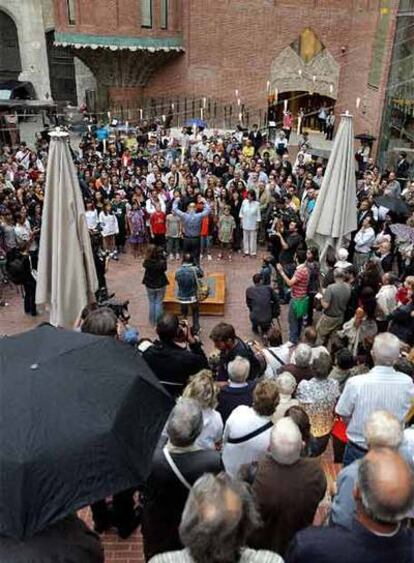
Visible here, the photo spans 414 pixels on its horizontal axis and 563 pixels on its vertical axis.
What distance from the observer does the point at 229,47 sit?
927 inches

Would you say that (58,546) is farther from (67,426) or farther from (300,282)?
(300,282)

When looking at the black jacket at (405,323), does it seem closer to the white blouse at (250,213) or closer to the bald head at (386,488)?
the bald head at (386,488)

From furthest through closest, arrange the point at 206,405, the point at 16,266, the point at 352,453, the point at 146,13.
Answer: the point at 146,13
the point at 16,266
the point at 352,453
the point at 206,405

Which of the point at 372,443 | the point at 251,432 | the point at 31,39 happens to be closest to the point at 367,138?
the point at 251,432

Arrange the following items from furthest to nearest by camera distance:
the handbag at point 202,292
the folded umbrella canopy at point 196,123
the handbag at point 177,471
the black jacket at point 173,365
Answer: the folded umbrella canopy at point 196,123 → the handbag at point 202,292 → the black jacket at point 173,365 → the handbag at point 177,471

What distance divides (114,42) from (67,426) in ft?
76.5

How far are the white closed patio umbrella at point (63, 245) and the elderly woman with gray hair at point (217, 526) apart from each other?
5.18m

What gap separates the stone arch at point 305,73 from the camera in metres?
23.7

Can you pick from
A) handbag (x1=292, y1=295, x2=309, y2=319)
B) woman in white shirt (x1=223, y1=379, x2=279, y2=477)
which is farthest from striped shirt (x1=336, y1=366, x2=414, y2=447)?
handbag (x1=292, y1=295, x2=309, y2=319)

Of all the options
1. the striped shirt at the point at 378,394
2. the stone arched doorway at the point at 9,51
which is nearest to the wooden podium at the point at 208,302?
the striped shirt at the point at 378,394

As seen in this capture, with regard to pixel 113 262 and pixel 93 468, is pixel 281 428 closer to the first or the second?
pixel 93 468

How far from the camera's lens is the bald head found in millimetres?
2340

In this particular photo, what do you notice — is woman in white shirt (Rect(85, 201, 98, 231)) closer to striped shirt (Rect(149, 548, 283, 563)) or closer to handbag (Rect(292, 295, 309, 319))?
handbag (Rect(292, 295, 309, 319))

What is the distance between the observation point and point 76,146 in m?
23.5
